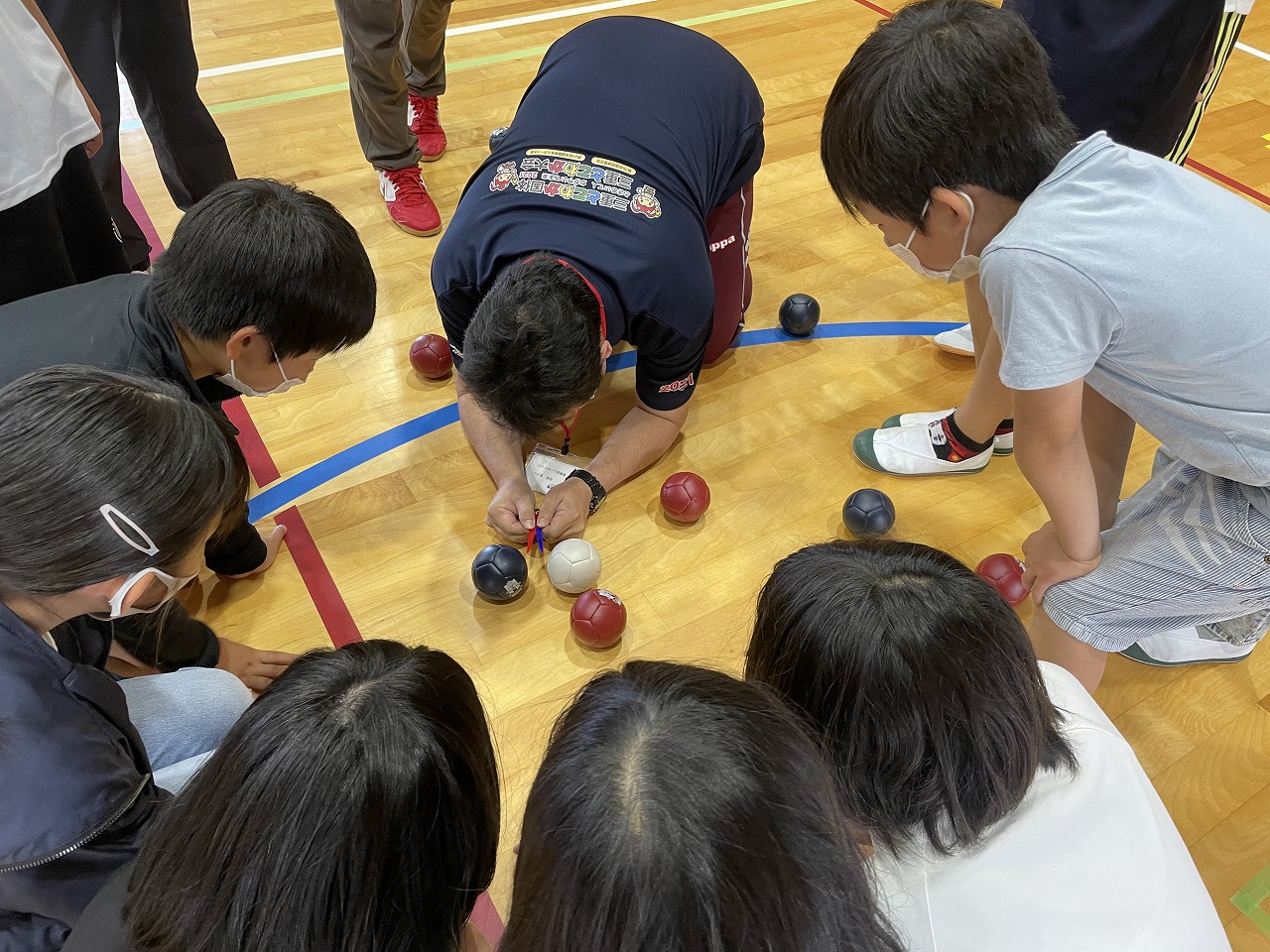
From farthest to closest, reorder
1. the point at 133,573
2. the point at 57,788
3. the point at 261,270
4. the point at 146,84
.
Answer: the point at 146,84 → the point at 261,270 → the point at 133,573 → the point at 57,788

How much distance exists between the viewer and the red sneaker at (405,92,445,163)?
12.5ft

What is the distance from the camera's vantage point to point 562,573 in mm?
2201

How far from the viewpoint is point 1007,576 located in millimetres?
2182

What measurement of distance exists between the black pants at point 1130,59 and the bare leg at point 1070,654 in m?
1.25

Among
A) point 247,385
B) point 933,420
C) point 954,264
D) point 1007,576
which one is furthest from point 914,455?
point 247,385

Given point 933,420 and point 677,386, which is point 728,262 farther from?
point 933,420

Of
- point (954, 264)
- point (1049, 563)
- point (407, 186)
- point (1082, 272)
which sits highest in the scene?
point (1082, 272)

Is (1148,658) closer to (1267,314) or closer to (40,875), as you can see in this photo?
(1267,314)

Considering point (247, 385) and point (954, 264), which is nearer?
point (954, 264)

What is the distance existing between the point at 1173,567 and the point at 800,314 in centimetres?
151

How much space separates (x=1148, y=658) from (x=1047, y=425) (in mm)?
895

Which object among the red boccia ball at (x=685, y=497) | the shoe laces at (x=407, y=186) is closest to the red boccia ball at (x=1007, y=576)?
the red boccia ball at (x=685, y=497)

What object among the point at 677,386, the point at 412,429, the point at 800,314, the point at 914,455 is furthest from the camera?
the point at 800,314

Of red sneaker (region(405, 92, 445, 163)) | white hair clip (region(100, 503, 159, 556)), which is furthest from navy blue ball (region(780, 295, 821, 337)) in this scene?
white hair clip (region(100, 503, 159, 556))
